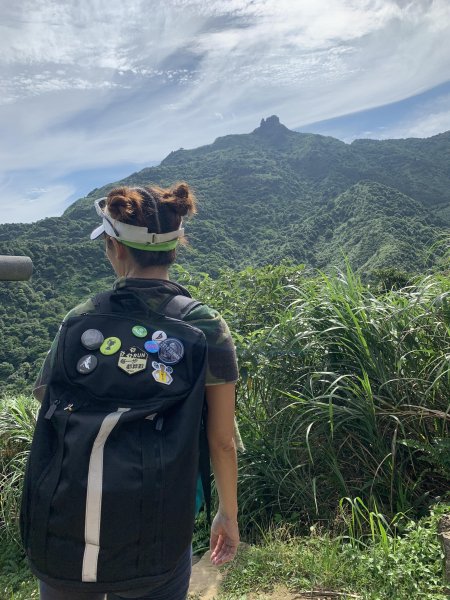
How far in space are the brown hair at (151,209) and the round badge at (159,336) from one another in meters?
0.22

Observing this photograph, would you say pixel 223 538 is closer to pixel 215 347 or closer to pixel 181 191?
pixel 215 347

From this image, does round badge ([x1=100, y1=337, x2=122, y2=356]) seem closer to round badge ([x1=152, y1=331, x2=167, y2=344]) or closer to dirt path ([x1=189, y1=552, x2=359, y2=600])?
round badge ([x1=152, y1=331, x2=167, y2=344])

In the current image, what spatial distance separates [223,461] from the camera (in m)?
1.22

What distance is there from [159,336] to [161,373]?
0.08 m

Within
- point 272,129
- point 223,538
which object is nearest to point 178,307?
point 223,538

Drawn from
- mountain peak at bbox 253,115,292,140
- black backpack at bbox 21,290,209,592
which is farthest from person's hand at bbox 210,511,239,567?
mountain peak at bbox 253,115,292,140

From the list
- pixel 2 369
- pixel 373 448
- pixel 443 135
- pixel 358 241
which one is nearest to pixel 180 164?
pixel 443 135

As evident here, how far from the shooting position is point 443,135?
313ft

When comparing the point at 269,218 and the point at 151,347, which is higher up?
the point at 151,347

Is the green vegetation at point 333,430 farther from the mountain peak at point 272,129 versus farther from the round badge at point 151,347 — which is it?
the mountain peak at point 272,129

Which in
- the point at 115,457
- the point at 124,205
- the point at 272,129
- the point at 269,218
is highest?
the point at 272,129

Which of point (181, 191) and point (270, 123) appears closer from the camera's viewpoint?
point (181, 191)

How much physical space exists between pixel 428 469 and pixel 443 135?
107 m

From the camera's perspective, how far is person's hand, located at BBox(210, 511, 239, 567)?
1.28m
